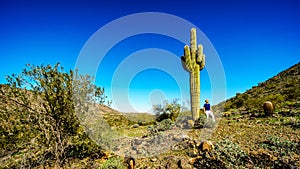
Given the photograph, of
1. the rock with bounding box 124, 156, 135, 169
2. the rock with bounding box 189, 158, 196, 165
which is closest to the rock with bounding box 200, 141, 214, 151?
the rock with bounding box 189, 158, 196, 165

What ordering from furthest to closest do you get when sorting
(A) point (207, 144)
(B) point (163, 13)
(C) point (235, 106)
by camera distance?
1. (C) point (235, 106)
2. (B) point (163, 13)
3. (A) point (207, 144)

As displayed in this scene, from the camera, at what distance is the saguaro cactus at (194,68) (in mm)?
11000

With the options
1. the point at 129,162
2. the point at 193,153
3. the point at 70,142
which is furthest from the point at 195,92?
the point at 70,142

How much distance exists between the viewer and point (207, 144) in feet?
20.4

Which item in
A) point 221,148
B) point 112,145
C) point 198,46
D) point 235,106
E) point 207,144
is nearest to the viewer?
point 221,148

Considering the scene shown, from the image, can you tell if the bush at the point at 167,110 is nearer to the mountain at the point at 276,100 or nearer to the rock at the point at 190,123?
the rock at the point at 190,123

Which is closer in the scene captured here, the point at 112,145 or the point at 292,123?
the point at 112,145

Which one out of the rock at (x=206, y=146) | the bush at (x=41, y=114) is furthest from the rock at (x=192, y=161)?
the bush at (x=41, y=114)

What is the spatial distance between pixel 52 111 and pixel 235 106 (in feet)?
64.3

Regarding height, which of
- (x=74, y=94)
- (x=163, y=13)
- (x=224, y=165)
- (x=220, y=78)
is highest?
(x=163, y=13)

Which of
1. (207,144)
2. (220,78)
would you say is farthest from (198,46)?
(207,144)

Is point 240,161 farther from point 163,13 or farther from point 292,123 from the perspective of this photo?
point 163,13

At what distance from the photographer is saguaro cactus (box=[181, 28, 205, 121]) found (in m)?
11.0

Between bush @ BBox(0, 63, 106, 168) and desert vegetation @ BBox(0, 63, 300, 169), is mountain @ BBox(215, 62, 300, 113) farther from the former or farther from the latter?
bush @ BBox(0, 63, 106, 168)
